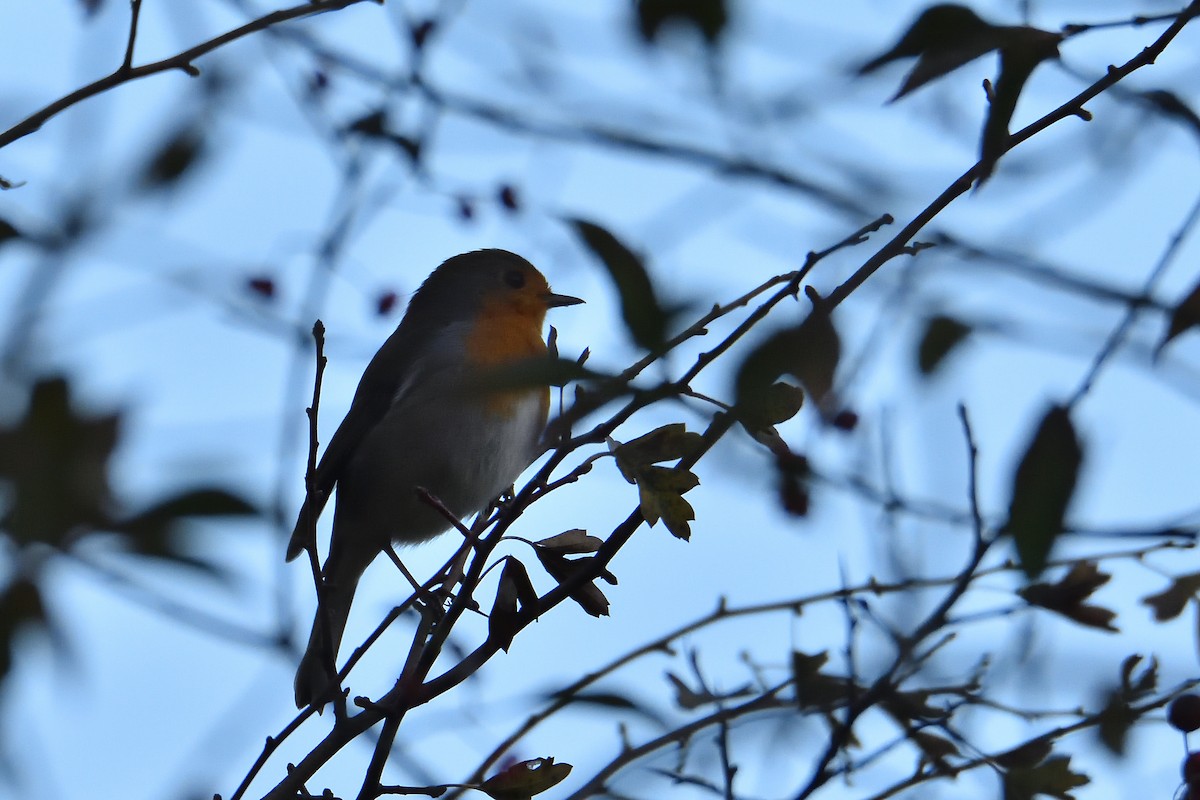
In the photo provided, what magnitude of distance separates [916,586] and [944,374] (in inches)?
20.8

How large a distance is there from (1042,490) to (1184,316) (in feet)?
1.91

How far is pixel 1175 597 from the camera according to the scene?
3.15 metres

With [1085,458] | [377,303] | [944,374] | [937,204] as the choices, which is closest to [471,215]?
[377,303]

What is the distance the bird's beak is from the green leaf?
14.4ft

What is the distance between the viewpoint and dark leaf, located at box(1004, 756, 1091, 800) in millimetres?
2627

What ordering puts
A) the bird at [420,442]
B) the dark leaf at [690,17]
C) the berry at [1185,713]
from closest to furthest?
1. the dark leaf at [690,17]
2. the berry at [1185,713]
3. the bird at [420,442]

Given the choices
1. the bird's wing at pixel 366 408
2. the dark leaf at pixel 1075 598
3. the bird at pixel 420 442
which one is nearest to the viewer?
the dark leaf at pixel 1075 598

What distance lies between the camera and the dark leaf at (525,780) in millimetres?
2383

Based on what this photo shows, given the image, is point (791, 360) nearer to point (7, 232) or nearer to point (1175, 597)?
Result: point (7, 232)

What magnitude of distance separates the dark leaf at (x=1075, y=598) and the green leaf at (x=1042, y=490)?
1.52 meters

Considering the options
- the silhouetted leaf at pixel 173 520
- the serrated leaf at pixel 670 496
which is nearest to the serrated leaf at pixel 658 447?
the serrated leaf at pixel 670 496

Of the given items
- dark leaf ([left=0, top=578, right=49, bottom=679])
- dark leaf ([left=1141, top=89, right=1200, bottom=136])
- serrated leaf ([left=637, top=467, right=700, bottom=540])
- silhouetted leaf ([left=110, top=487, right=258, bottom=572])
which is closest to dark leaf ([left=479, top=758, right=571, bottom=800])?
serrated leaf ([left=637, top=467, right=700, bottom=540])

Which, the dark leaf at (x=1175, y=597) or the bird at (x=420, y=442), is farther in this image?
the bird at (x=420, y=442)

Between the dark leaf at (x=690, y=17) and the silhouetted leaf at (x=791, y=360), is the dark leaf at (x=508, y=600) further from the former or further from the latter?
the dark leaf at (x=690, y=17)
